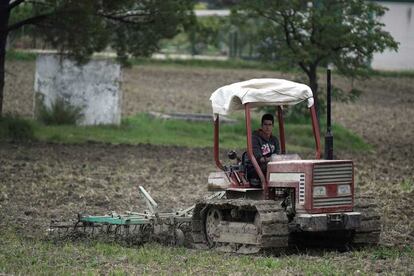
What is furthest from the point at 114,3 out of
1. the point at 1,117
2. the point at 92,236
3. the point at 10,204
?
the point at 92,236

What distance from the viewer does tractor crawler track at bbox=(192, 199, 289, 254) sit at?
14.2 m

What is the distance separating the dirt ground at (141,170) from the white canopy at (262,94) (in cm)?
269

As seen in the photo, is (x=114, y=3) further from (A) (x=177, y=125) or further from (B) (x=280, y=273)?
(B) (x=280, y=273)

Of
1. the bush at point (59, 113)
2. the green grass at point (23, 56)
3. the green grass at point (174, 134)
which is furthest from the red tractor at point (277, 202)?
the green grass at point (23, 56)

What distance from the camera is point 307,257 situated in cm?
1409

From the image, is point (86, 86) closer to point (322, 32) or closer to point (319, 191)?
point (322, 32)

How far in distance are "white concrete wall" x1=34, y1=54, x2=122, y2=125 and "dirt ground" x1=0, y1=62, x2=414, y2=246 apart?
2.26 metres

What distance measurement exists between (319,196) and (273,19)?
1884 cm

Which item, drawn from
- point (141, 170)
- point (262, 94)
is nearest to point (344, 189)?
point (262, 94)

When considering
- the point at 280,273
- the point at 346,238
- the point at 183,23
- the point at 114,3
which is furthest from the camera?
the point at 183,23

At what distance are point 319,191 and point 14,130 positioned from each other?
1702cm

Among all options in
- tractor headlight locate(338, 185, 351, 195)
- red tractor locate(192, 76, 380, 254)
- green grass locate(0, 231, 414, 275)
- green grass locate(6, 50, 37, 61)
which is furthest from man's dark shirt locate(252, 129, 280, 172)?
green grass locate(6, 50, 37, 61)

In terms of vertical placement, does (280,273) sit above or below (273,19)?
below

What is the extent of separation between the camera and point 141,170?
25062 mm
